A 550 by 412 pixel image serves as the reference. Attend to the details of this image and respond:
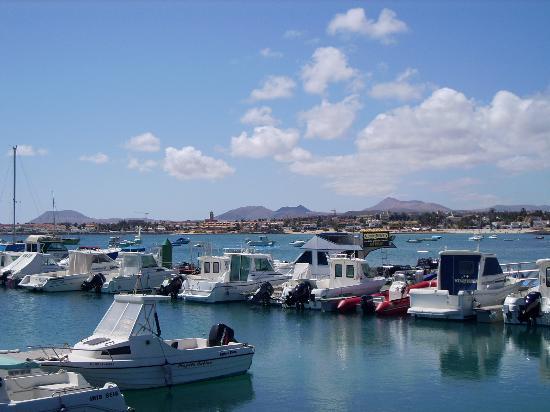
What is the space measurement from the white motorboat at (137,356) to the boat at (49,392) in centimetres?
137

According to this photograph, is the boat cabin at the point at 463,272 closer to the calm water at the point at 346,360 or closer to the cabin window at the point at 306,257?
the calm water at the point at 346,360

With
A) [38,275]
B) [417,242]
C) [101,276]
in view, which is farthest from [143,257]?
[417,242]

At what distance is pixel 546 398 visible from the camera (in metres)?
20.0

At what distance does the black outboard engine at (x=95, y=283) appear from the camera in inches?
1848

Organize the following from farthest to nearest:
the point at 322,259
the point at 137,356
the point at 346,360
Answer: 1. the point at 322,259
2. the point at 346,360
3. the point at 137,356

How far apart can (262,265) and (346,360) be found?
1810 centimetres

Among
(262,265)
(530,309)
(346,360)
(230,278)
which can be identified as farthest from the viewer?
(262,265)

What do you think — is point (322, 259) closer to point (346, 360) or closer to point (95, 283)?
point (95, 283)

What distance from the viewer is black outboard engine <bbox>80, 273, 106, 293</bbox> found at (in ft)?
154

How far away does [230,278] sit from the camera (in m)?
41.7

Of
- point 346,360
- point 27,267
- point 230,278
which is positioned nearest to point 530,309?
point 346,360

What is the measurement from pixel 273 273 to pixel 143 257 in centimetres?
996

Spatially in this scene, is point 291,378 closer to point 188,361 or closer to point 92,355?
point 188,361

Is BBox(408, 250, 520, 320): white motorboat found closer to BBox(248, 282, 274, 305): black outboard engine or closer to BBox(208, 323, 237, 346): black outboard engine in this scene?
BBox(248, 282, 274, 305): black outboard engine
